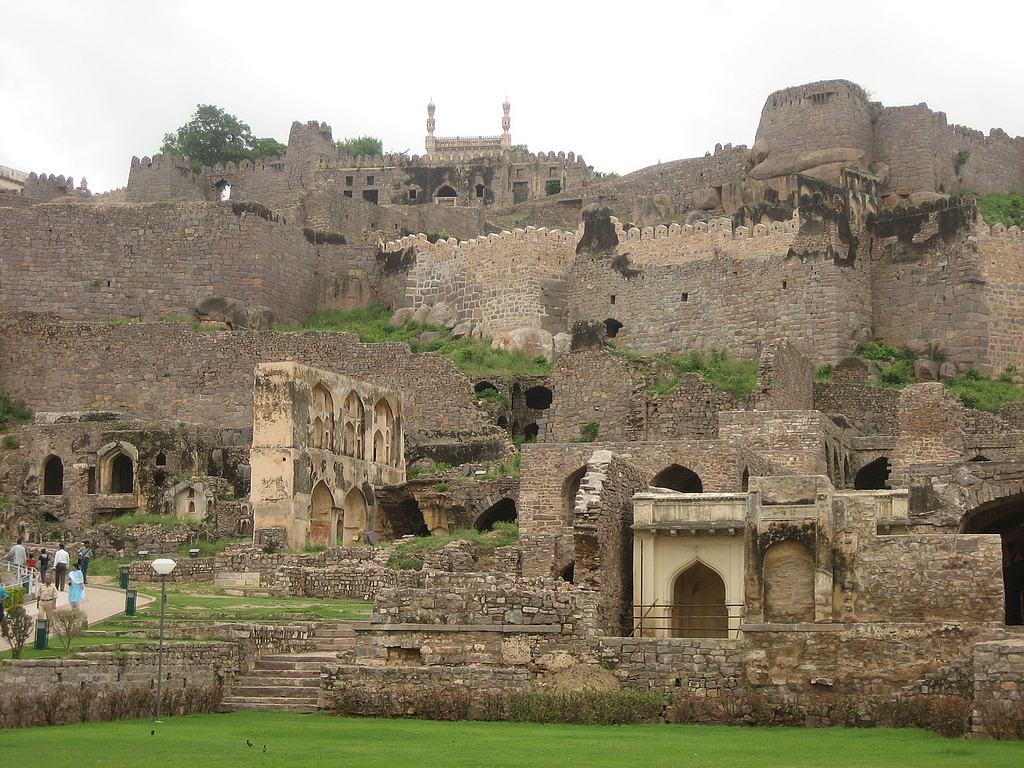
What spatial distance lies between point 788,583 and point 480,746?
6927 mm

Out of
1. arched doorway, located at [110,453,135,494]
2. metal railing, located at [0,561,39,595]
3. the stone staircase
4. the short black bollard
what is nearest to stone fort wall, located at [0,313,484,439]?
arched doorway, located at [110,453,135,494]

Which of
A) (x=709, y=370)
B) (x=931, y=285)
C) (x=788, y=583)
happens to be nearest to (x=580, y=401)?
(x=709, y=370)

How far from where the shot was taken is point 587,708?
22.9 m

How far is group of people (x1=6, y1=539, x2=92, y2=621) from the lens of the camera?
27234 millimetres

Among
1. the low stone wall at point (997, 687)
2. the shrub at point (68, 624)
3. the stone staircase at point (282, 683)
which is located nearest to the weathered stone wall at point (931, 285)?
the stone staircase at point (282, 683)

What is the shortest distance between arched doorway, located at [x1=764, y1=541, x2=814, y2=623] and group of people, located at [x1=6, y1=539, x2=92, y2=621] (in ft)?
34.2

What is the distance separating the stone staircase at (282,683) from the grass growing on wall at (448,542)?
8002 mm

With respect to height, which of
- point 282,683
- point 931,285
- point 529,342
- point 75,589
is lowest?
point 282,683

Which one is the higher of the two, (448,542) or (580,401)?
(580,401)

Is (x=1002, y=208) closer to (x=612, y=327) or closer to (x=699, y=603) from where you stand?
(x=612, y=327)

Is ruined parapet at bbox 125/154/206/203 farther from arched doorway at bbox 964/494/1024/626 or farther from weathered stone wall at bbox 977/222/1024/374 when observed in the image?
arched doorway at bbox 964/494/1024/626

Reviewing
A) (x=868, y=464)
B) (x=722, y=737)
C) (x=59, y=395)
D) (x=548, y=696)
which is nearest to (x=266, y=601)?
(x=548, y=696)

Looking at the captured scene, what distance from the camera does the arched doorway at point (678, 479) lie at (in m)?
A: 37.0

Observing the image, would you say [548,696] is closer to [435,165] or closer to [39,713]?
[39,713]
